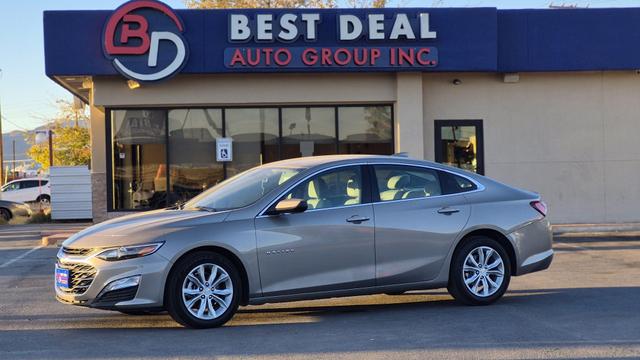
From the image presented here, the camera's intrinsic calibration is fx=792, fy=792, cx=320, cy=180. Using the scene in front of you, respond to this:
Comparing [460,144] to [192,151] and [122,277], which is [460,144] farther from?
[122,277]

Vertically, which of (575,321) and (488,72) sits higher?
(488,72)

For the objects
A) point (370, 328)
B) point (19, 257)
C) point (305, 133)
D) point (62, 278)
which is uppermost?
point (305, 133)

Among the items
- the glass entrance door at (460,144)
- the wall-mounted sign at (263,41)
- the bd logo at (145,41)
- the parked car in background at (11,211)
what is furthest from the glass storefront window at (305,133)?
the parked car in background at (11,211)

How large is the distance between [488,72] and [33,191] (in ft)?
80.7

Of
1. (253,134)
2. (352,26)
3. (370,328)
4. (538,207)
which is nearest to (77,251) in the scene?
(370,328)

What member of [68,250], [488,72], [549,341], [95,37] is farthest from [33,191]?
[549,341]

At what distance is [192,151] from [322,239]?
11.1 metres

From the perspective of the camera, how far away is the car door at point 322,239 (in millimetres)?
7613

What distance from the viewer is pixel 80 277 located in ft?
24.0

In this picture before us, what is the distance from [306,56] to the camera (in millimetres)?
17219

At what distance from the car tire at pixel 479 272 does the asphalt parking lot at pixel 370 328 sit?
17 centimetres

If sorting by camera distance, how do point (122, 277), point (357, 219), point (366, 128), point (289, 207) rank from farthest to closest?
point (366, 128), point (357, 219), point (289, 207), point (122, 277)

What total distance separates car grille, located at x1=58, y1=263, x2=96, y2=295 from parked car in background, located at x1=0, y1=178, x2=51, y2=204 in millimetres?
29833

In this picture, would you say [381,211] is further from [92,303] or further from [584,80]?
[584,80]
